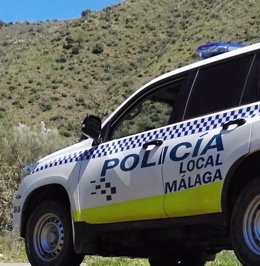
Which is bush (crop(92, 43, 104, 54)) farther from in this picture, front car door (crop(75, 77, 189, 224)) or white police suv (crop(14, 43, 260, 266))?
front car door (crop(75, 77, 189, 224))

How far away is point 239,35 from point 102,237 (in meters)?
40.6

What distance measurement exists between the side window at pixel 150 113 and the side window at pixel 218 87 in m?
0.30

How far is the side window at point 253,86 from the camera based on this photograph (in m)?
5.97

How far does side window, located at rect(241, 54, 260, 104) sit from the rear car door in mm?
36

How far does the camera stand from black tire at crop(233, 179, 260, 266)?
5.66m

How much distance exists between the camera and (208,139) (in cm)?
605

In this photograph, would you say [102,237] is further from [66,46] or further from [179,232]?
[66,46]

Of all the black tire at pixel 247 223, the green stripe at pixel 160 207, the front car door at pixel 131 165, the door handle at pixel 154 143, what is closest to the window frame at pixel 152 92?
the front car door at pixel 131 165

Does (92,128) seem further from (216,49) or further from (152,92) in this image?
(216,49)

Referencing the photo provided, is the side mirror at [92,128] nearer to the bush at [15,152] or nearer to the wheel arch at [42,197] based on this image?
the wheel arch at [42,197]

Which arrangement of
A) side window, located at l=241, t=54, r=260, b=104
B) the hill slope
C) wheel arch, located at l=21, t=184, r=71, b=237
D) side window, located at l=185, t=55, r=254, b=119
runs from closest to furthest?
side window, located at l=241, t=54, r=260, b=104 → side window, located at l=185, t=55, r=254, b=119 → wheel arch, located at l=21, t=184, r=71, b=237 → the hill slope

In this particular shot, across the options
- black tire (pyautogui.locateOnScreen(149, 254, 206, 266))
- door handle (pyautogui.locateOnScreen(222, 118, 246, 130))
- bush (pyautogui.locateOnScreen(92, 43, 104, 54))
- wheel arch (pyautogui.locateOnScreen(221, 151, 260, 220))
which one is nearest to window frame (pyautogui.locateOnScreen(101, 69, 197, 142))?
door handle (pyautogui.locateOnScreen(222, 118, 246, 130))

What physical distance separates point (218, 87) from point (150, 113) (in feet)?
3.45

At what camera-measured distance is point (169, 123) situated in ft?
22.0
